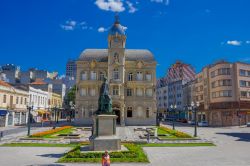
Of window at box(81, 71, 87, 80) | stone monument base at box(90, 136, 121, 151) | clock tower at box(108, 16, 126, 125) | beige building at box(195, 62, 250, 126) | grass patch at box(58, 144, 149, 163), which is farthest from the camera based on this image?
beige building at box(195, 62, 250, 126)

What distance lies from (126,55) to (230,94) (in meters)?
28.3

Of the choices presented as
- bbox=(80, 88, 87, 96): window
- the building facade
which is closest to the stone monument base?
bbox=(80, 88, 87, 96): window

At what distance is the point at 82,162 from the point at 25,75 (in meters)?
84.1

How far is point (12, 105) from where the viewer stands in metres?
61.4

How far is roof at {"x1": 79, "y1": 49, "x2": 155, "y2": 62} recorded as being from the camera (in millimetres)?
65125

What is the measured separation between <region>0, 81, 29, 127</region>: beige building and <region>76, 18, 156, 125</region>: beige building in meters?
14.3

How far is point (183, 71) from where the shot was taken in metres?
112

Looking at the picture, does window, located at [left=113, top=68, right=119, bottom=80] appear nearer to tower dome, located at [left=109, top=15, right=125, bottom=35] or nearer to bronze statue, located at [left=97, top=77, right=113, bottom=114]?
tower dome, located at [left=109, top=15, right=125, bottom=35]

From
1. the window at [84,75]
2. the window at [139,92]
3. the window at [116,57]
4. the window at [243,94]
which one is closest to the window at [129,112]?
the window at [139,92]

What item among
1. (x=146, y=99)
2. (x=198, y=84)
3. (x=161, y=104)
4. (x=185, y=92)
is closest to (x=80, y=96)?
(x=146, y=99)

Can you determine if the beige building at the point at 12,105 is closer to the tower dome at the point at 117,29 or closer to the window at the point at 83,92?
the window at the point at 83,92

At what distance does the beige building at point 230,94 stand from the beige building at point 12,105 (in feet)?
159

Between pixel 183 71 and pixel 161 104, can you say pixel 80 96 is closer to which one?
pixel 183 71

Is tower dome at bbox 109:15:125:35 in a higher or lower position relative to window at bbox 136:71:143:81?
higher
